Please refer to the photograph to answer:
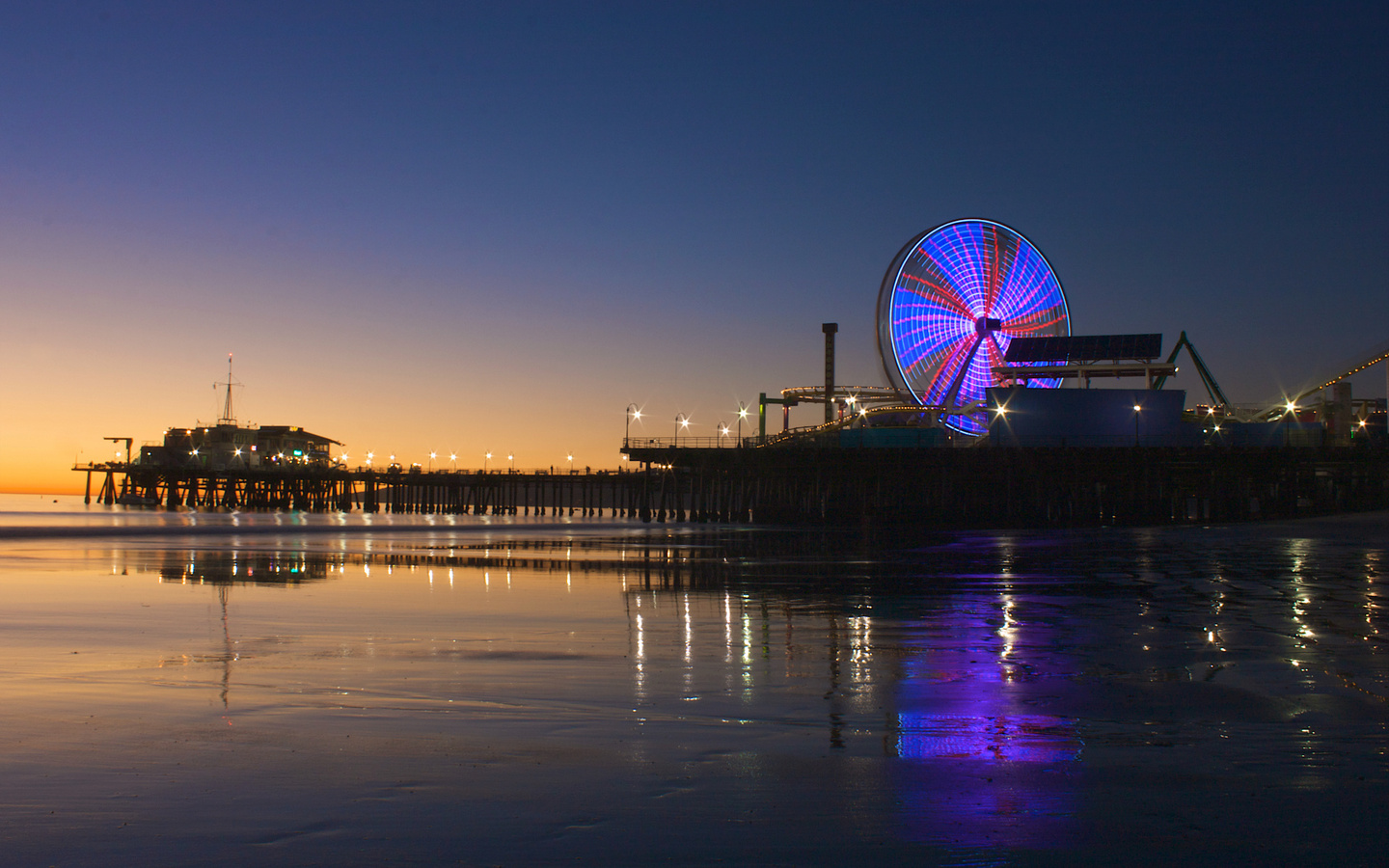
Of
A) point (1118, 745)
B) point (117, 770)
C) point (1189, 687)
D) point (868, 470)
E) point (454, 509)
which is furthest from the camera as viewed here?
point (454, 509)

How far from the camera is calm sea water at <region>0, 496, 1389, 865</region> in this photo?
157 inches

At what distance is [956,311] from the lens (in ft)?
209

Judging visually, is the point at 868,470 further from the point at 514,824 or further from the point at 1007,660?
the point at 514,824

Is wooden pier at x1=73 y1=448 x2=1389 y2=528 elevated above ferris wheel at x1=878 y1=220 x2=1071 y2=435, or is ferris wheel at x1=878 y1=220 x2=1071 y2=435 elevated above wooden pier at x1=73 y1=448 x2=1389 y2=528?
ferris wheel at x1=878 y1=220 x2=1071 y2=435

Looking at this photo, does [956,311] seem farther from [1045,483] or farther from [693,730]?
[693,730]

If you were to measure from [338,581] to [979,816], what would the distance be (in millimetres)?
15179

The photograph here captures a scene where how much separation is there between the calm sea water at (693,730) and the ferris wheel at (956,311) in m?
49.1

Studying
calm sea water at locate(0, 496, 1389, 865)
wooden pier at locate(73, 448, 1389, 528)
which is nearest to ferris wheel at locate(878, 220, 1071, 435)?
wooden pier at locate(73, 448, 1389, 528)

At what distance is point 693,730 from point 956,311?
61263 millimetres

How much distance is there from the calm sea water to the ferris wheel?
49104mm

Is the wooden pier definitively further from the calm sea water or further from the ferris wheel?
the calm sea water

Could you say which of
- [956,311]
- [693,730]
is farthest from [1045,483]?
[693,730]

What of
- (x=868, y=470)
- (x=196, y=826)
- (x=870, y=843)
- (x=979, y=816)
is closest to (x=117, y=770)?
(x=196, y=826)

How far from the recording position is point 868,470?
203ft
